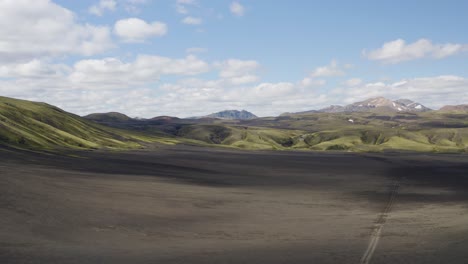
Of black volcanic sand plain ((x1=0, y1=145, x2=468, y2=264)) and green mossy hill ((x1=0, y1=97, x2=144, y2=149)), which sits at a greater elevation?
green mossy hill ((x1=0, y1=97, x2=144, y2=149))

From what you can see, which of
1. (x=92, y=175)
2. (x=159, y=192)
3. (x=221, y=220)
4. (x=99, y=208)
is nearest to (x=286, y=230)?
(x=221, y=220)

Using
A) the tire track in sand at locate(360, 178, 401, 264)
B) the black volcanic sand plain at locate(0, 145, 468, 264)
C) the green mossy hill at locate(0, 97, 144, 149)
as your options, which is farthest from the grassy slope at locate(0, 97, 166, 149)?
the tire track in sand at locate(360, 178, 401, 264)

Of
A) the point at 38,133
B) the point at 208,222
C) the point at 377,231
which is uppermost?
the point at 38,133

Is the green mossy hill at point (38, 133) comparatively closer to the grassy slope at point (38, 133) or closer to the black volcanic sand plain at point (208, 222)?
the grassy slope at point (38, 133)

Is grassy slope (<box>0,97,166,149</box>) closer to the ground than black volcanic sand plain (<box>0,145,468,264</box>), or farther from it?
farther from it

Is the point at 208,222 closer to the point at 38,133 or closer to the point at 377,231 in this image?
the point at 377,231

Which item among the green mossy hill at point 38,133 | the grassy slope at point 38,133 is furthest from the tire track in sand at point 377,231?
the grassy slope at point 38,133

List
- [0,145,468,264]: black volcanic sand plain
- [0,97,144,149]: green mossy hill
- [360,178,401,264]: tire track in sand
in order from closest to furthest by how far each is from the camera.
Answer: [0,145,468,264]: black volcanic sand plain → [360,178,401,264]: tire track in sand → [0,97,144,149]: green mossy hill

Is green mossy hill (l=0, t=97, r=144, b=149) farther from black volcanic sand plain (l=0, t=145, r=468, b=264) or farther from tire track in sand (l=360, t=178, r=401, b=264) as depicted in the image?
tire track in sand (l=360, t=178, r=401, b=264)

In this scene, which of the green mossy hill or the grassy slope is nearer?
the green mossy hill

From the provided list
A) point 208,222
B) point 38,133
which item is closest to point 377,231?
point 208,222

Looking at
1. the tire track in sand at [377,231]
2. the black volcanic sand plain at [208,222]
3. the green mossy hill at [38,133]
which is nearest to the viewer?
the black volcanic sand plain at [208,222]

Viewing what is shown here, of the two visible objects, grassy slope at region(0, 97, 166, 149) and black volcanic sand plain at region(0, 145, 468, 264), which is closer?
black volcanic sand plain at region(0, 145, 468, 264)

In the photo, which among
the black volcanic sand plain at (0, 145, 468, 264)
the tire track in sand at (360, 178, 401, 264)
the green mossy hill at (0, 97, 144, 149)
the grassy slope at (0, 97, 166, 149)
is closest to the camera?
the black volcanic sand plain at (0, 145, 468, 264)
